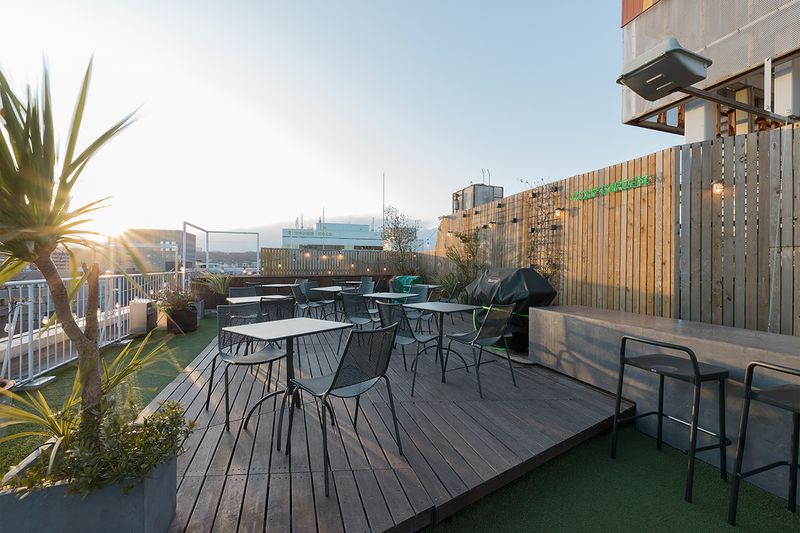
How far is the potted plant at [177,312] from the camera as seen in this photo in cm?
685

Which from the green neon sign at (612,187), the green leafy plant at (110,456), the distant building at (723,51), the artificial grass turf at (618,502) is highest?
the distant building at (723,51)

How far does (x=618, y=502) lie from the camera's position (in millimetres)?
2197

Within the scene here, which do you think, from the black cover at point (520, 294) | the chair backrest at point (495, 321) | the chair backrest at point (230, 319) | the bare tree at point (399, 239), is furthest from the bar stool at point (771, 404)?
the bare tree at point (399, 239)

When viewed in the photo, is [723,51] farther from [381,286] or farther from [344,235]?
[344,235]

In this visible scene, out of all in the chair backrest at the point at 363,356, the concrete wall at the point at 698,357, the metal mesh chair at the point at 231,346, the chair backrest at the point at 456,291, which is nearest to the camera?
the chair backrest at the point at 363,356

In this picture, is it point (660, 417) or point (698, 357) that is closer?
point (698, 357)

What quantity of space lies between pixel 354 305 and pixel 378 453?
9.62 ft

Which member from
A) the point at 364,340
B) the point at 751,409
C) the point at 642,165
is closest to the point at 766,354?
the point at 751,409

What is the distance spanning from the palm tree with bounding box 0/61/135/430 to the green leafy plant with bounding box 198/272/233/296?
856 cm

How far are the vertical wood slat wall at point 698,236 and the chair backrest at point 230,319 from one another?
479cm

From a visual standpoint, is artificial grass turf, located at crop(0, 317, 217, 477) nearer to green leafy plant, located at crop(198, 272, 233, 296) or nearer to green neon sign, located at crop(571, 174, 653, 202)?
green leafy plant, located at crop(198, 272, 233, 296)

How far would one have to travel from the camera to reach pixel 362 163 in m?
13.7

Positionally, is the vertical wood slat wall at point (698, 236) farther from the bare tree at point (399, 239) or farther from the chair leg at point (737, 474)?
the bare tree at point (399, 239)

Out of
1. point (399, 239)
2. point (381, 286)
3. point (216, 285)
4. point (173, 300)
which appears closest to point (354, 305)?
point (173, 300)
